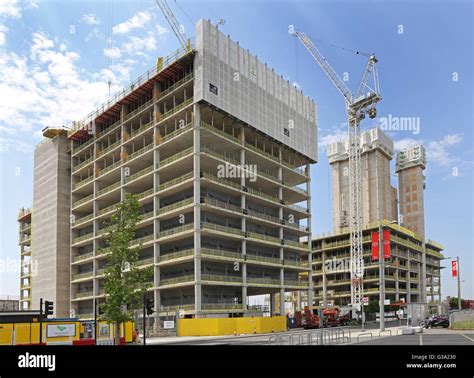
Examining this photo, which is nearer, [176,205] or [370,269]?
[176,205]

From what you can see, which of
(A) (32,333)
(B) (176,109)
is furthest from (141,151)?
(A) (32,333)

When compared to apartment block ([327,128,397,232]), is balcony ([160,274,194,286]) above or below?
below

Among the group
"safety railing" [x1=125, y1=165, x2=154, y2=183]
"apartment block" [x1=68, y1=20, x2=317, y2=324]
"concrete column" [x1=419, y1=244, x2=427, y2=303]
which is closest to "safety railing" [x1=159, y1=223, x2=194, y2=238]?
"apartment block" [x1=68, y1=20, x2=317, y2=324]

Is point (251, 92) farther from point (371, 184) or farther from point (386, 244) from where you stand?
point (371, 184)

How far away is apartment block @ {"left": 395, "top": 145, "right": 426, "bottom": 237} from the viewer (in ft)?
493

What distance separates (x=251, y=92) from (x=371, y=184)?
259 feet

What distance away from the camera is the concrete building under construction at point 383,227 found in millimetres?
122938

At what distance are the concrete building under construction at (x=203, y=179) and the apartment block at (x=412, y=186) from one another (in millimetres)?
71401

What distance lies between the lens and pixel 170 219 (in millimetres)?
73375

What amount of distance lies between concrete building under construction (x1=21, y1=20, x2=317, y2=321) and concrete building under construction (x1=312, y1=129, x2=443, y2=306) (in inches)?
1561

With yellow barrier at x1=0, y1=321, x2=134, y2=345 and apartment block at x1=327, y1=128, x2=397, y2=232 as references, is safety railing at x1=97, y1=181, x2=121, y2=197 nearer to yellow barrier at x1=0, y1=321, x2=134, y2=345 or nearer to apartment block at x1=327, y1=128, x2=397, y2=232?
yellow barrier at x1=0, y1=321, x2=134, y2=345

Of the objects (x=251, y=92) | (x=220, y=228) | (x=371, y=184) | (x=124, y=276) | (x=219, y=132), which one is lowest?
(x=124, y=276)

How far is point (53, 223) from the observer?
9244cm
